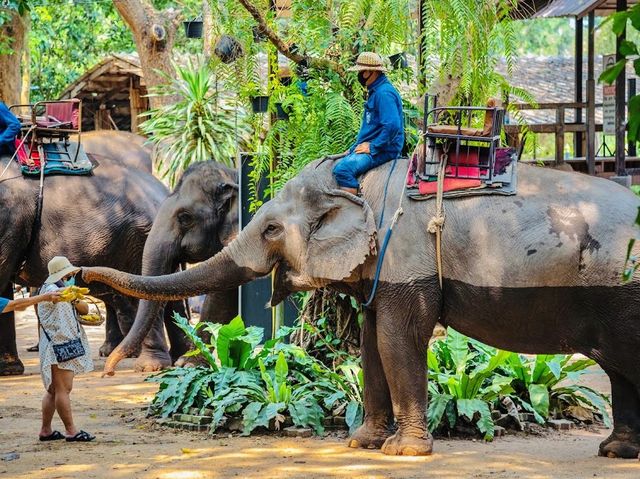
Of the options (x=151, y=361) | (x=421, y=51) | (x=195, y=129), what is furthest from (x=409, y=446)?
(x=195, y=129)

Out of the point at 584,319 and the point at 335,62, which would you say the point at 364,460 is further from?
the point at 335,62

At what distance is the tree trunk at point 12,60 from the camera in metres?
21.4

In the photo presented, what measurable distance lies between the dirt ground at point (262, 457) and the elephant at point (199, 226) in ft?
8.15

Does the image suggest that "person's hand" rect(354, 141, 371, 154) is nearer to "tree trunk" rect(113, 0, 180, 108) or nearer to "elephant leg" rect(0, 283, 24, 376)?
"elephant leg" rect(0, 283, 24, 376)

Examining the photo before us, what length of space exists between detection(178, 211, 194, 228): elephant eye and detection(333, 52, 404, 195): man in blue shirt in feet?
12.7

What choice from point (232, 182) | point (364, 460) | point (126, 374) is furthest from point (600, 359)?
point (126, 374)

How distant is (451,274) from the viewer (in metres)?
7.59

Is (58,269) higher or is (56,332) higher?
(58,269)

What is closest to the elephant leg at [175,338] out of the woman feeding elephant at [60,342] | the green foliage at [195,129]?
the green foliage at [195,129]

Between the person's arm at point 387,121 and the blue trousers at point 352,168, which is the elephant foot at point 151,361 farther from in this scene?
the person's arm at point 387,121

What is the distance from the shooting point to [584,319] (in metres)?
7.26

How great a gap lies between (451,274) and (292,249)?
1.12 meters

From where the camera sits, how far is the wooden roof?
23.5 metres

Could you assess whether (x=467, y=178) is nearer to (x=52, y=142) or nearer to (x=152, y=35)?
(x=52, y=142)
